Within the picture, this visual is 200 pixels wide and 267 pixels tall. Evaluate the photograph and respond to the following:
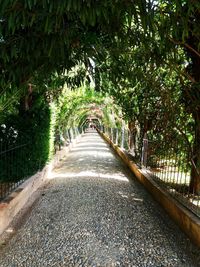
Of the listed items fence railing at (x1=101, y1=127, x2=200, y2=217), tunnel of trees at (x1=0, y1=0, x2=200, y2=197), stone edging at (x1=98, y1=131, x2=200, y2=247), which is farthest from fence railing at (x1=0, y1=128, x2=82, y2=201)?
fence railing at (x1=101, y1=127, x2=200, y2=217)

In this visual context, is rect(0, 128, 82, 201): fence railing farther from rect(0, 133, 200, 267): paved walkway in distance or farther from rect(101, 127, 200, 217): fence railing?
rect(101, 127, 200, 217): fence railing

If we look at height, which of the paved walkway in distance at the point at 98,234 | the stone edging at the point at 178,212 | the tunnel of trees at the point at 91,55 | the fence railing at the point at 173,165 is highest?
the tunnel of trees at the point at 91,55

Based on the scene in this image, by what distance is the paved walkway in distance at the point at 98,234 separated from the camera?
12.7ft

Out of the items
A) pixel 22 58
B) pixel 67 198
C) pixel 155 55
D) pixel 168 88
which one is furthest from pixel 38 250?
pixel 168 88

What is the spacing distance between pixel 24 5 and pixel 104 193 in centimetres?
503

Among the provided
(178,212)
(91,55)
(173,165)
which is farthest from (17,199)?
(173,165)

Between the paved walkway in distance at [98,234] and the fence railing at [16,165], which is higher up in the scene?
the fence railing at [16,165]

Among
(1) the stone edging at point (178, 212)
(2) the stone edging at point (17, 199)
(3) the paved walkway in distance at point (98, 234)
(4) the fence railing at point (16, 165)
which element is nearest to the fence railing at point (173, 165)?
(1) the stone edging at point (178, 212)

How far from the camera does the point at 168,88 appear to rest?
6.74 m

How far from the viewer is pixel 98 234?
4617 mm

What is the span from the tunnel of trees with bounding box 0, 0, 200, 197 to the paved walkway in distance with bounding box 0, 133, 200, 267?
133 cm

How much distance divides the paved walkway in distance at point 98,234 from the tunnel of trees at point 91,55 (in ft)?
4.37

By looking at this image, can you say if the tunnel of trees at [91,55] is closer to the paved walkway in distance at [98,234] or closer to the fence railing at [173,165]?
the fence railing at [173,165]

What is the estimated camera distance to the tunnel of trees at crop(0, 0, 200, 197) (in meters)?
2.82
